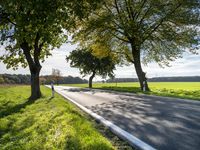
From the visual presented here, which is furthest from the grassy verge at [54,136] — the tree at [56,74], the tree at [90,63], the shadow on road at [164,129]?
the tree at [56,74]

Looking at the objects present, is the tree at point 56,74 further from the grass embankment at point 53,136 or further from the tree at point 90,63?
the grass embankment at point 53,136

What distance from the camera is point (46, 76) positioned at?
475ft

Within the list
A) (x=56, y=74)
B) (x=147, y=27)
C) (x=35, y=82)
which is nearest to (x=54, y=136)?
(x=35, y=82)

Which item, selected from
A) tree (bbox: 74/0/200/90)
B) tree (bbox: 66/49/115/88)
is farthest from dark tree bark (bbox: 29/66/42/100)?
tree (bbox: 66/49/115/88)

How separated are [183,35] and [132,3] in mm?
5733

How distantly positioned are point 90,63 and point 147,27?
3301 centimetres

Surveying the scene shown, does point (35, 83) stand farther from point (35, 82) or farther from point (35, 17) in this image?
point (35, 17)

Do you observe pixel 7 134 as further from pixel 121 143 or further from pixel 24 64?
pixel 24 64

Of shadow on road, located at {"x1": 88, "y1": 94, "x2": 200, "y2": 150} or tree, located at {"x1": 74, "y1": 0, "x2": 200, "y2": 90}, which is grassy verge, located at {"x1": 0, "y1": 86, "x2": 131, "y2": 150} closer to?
shadow on road, located at {"x1": 88, "y1": 94, "x2": 200, "y2": 150}

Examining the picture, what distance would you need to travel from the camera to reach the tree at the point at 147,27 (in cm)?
2808

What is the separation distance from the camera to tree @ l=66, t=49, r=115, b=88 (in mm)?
61281

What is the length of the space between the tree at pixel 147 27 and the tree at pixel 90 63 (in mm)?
27175

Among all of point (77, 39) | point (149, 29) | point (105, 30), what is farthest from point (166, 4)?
point (77, 39)

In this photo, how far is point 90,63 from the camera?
61219mm
